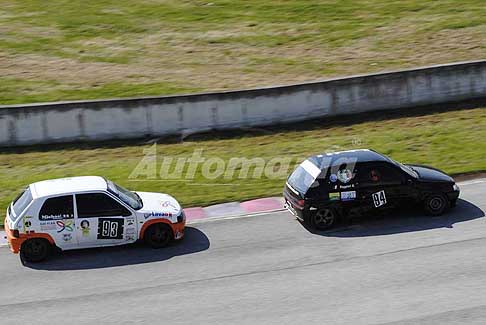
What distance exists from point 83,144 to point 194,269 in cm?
873

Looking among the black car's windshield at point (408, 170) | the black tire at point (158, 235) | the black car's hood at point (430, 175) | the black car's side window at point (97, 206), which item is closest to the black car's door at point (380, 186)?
the black car's windshield at point (408, 170)

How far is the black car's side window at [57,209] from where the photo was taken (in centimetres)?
1495

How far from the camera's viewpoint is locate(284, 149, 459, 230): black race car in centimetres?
1591

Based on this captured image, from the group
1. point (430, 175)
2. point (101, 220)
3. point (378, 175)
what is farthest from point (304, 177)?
point (101, 220)

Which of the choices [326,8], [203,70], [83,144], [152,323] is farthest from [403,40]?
[152,323]

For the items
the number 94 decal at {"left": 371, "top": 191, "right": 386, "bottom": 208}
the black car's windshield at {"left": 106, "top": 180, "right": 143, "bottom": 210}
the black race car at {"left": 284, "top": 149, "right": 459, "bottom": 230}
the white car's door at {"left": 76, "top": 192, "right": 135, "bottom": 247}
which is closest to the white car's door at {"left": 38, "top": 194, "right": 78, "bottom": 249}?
the white car's door at {"left": 76, "top": 192, "right": 135, "bottom": 247}

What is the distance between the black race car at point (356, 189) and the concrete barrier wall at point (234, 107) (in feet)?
21.0

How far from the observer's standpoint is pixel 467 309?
481 inches

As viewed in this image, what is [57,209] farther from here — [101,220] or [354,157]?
[354,157]

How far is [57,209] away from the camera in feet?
49.2

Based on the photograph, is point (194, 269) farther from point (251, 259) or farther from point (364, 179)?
point (364, 179)

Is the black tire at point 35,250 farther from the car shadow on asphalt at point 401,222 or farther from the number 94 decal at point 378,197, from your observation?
the number 94 decal at point 378,197

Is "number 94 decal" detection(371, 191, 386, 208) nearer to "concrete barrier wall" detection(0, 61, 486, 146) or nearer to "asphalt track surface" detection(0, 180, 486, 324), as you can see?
"asphalt track surface" detection(0, 180, 486, 324)

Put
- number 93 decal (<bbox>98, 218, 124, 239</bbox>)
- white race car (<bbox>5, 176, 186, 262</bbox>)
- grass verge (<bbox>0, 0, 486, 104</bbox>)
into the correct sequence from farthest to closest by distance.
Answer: grass verge (<bbox>0, 0, 486, 104</bbox>) < number 93 decal (<bbox>98, 218, 124, 239</bbox>) < white race car (<bbox>5, 176, 186, 262</bbox>)
